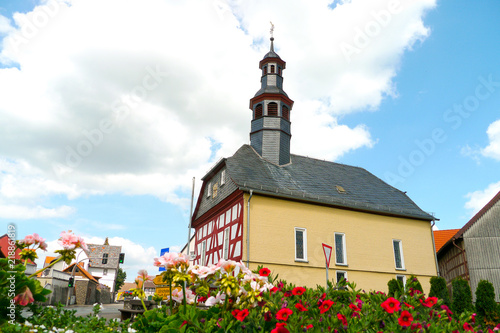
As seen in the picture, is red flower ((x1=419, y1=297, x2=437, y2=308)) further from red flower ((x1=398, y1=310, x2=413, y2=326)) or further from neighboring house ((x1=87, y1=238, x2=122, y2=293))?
neighboring house ((x1=87, y1=238, x2=122, y2=293))

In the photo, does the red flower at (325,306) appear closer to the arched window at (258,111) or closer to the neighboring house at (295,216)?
the neighboring house at (295,216)

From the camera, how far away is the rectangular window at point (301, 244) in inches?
731

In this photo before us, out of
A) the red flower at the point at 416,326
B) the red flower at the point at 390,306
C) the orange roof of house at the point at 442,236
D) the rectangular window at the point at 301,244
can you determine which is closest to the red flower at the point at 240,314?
the red flower at the point at 390,306

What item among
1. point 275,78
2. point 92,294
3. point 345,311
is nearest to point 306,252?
point 275,78

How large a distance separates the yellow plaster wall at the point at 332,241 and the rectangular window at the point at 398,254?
0.23 metres

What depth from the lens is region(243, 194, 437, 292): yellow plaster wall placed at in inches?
702

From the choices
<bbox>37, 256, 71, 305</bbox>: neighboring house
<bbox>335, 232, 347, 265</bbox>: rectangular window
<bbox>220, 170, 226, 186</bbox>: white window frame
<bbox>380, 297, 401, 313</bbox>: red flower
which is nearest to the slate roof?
<bbox>220, 170, 226, 186</bbox>: white window frame

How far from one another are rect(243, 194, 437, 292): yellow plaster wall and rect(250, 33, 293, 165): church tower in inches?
189

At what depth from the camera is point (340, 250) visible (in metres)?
19.9

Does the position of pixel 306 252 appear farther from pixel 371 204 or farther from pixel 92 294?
pixel 92 294

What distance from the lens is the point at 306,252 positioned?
18.7 m

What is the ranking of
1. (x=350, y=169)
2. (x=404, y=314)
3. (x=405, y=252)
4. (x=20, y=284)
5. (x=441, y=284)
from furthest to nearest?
(x=350, y=169)
(x=405, y=252)
(x=441, y=284)
(x=20, y=284)
(x=404, y=314)

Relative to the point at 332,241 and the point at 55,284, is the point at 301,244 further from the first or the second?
the point at 55,284

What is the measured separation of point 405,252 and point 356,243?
369 cm
